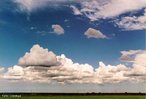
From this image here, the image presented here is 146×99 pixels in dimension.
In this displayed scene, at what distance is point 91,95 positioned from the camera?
202ft

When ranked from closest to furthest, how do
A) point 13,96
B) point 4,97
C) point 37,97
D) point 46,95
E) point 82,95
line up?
point 4,97 → point 13,96 → point 37,97 → point 46,95 → point 82,95

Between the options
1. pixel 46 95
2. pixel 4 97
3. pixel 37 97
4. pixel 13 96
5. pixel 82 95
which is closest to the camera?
pixel 4 97

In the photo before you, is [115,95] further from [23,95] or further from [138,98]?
[23,95]

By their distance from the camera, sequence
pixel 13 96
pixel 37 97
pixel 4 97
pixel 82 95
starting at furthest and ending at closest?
pixel 82 95 < pixel 37 97 < pixel 13 96 < pixel 4 97

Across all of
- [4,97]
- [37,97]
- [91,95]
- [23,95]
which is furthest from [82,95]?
[4,97]

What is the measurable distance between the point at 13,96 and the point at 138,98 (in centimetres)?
2893

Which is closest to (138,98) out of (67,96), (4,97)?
(67,96)

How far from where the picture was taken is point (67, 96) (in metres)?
60.4

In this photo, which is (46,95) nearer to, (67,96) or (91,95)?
(67,96)

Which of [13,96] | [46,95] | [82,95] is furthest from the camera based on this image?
[82,95]

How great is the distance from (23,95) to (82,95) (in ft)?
69.5

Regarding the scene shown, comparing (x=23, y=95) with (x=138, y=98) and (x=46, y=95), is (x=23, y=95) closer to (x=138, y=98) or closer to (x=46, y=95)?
(x=46, y=95)

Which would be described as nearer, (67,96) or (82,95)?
(67,96)

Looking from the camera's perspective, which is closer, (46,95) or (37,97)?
(37,97)
